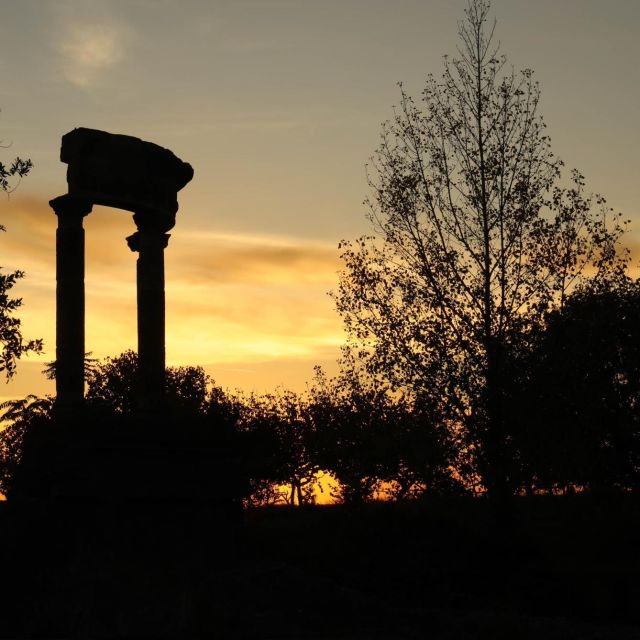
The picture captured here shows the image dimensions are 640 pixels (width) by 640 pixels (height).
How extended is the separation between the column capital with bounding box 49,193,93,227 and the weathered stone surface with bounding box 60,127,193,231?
0.47 feet

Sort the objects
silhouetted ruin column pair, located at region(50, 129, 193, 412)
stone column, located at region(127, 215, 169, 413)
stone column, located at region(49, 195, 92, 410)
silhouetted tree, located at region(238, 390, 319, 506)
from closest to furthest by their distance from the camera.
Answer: stone column, located at region(49, 195, 92, 410) < silhouetted ruin column pair, located at region(50, 129, 193, 412) < stone column, located at region(127, 215, 169, 413) < silhouetted tree, located at region(238, 390, 319, 506)

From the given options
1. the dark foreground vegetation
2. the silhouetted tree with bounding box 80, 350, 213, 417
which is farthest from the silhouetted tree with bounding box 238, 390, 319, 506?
the dark foreground vegetation

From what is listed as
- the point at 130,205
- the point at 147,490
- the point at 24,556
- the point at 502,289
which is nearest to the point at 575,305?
the point at 502,289

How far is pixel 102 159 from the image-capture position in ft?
80.3

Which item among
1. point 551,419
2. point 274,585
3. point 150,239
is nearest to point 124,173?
point 150,239

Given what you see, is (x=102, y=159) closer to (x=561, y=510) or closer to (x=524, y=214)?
(x=524, y=214)

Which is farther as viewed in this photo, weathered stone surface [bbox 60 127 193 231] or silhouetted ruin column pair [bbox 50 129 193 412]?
weathered stone surface [bbox 60 127 193 231]

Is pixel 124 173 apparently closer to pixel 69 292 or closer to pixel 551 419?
pixel 69 292

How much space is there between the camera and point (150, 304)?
81.3ft

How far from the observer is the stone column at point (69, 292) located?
23.5m

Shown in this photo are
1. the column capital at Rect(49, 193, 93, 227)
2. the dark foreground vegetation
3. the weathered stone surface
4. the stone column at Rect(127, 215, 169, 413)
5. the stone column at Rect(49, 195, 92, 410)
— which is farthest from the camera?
the stone column at Rect(127, 215, 169, 413)

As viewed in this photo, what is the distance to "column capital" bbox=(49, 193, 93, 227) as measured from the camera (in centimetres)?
2408

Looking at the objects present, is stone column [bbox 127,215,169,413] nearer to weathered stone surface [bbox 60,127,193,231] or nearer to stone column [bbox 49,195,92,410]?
weathered stone surface [bbox 60,127,193,231]

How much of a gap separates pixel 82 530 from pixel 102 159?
9.38m
